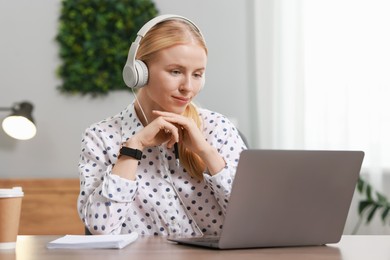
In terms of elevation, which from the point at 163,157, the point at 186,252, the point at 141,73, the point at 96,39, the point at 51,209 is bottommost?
the point at 51,209

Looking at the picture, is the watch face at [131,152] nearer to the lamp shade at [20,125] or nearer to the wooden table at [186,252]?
the wooden table at [186,252]

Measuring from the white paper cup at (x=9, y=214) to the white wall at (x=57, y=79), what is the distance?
2358 millimetres

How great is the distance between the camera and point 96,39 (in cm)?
386

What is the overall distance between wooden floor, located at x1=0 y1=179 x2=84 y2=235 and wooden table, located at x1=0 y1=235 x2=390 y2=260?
2.07 meters

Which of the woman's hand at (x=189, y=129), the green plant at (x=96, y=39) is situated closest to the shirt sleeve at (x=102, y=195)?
the woman's hand at (x=189, y=129)

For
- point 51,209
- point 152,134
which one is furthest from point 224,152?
point 51,209

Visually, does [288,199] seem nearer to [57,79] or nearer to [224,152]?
[224,152]

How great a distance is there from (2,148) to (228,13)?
4.37 feet

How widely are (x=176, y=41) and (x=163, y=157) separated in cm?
31

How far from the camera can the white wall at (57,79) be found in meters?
3.85

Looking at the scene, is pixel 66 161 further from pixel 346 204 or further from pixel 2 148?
pixel 346 204

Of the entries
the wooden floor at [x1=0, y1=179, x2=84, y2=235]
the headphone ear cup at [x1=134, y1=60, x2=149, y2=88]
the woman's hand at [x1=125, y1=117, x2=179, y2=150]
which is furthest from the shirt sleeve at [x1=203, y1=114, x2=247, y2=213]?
the wooden floor at [x1=0, y1=179, x2=84, y2=235]

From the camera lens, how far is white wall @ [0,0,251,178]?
385 cm

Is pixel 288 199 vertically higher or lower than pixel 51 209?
higher
